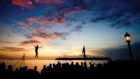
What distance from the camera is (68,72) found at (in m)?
10.9

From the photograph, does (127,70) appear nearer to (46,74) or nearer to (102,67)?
(102,67)

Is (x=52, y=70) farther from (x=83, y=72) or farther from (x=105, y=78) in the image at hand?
(x=105, y=78)

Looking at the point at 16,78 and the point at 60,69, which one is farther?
the point at 60,69

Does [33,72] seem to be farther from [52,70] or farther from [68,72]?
[68,72]

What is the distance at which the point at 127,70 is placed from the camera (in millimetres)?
10484

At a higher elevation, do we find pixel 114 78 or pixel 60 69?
pixel 60 69

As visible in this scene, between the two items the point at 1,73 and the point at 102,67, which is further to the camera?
the point at 102,67

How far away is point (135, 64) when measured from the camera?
35.0 ft

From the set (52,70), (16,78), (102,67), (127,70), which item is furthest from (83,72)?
(16,78)

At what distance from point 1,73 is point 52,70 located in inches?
149

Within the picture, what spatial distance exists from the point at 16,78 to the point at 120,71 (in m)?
7.73

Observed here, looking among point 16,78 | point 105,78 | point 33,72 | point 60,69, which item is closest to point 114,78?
point 105,78

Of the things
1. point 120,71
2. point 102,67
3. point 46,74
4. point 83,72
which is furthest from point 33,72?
point 120,71

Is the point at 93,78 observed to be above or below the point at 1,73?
below
